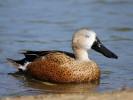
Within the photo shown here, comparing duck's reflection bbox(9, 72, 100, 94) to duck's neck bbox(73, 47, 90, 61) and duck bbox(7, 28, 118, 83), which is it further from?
duck's neck bbox(73, 47, 90, 61)

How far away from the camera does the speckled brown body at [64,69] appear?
8016 mm

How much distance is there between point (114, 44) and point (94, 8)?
4.77 m

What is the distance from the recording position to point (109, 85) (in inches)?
314

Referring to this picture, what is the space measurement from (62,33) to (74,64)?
15.3 feet

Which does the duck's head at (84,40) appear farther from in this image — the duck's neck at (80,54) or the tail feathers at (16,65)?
the tail feathers at (16,65)

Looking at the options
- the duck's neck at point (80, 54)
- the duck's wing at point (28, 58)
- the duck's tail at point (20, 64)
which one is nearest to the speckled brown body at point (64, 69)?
the duck's neck at point (80, 54)

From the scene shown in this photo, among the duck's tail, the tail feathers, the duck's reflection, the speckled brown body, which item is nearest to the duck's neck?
the speckled brown body

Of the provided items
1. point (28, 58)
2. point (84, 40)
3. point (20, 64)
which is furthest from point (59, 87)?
point (20, 64)

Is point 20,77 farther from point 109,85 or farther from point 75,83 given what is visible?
point 109,85

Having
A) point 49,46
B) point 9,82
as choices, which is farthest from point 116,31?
point 9,82

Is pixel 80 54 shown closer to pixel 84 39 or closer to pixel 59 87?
pixel 84 39

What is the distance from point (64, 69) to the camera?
8016 mm

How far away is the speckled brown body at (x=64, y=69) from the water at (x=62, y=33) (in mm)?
167

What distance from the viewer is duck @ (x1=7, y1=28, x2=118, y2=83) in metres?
8.03
